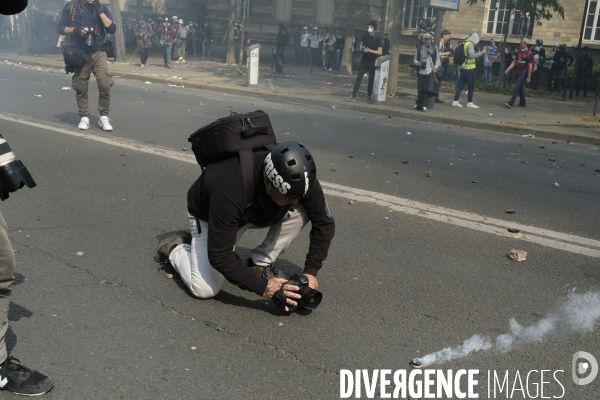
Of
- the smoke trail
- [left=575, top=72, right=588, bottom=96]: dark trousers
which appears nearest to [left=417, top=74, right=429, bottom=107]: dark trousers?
[left=575, top=72, right=588, bottom=96]: dark trousers

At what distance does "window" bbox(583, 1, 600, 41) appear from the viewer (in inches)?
989

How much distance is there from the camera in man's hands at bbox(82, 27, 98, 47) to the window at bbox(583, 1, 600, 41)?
20987mm

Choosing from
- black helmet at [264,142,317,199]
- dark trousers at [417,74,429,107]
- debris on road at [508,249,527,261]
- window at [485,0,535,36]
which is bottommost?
debris on road at [508,249,527,261]

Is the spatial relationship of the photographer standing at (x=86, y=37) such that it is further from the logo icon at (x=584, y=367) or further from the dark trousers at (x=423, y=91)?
the dark trousers at (x=423, y=91)

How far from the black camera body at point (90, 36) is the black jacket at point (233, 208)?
18.5 ft

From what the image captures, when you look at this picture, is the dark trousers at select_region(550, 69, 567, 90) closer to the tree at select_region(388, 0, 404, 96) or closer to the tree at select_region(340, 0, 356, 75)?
the tree at select_region(388, 0, 404, 96)

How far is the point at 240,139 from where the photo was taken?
12.7ft

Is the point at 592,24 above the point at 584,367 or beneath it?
above

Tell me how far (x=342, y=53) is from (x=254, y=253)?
24217 mm

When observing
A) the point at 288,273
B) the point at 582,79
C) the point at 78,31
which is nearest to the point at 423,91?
the point at 78,31

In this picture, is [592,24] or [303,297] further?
[592,24]

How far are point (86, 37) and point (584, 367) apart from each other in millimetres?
7406

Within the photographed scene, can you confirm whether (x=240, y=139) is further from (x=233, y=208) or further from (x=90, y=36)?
(x=90, y=36)

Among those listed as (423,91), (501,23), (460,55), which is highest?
(501,23)
